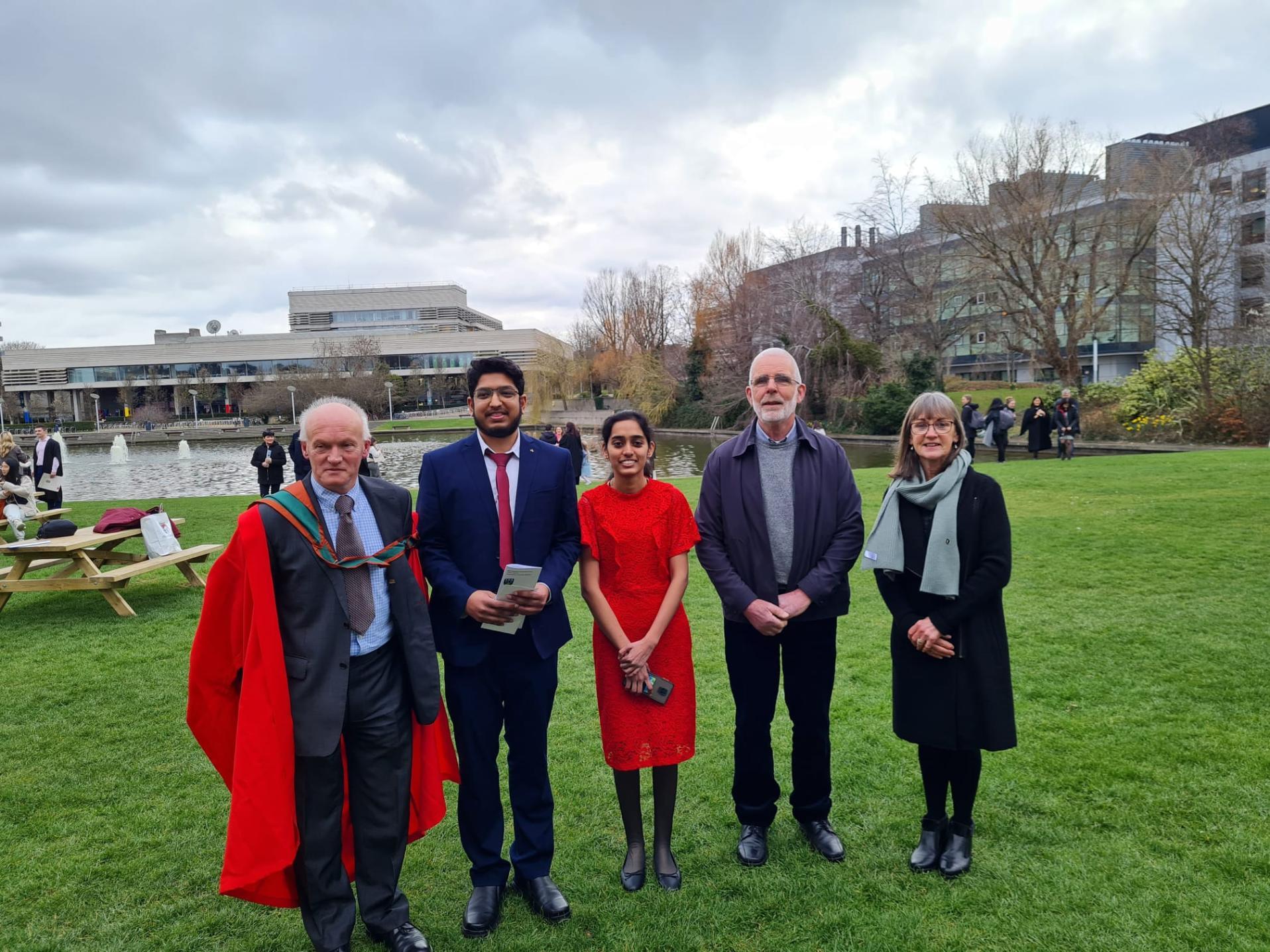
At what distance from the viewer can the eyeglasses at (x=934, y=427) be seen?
10.6 ft

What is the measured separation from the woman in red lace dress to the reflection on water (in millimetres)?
13777

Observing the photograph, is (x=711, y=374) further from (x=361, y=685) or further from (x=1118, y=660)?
(x=361, y=685)

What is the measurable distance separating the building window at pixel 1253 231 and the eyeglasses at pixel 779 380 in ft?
140

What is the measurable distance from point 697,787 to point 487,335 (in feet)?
303

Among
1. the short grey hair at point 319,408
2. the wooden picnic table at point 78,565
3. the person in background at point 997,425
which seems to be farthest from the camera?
the person in background at point 997,425

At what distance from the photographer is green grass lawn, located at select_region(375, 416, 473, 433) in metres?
58.9

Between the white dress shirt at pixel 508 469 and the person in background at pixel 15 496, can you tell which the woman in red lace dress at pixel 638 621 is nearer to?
the white dress shirt at pixel 508 469

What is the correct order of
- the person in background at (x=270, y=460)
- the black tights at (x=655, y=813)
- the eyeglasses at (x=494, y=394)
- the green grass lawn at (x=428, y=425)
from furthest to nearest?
the green grass lawn at (x=428, y=425) < the person in background at (x=270, y=460) < the black tights at (x=655, y=813) < the eyeglasses at (x=494, y=394)

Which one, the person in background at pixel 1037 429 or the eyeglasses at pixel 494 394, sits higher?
the eyeglasses at pixel 494 394

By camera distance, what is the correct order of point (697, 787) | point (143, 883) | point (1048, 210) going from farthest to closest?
point (1048, 210) < point (697, 787) < point (143, 883)

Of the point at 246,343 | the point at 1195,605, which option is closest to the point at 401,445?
the point at 1195,605

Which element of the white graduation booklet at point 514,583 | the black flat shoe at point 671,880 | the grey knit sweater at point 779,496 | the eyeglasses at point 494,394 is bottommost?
the black flat shoe at point 671,880

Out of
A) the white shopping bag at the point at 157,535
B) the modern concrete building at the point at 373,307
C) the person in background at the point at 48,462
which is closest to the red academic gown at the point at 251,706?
the white shopping bag at the point at 157,535

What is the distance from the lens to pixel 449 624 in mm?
3100
